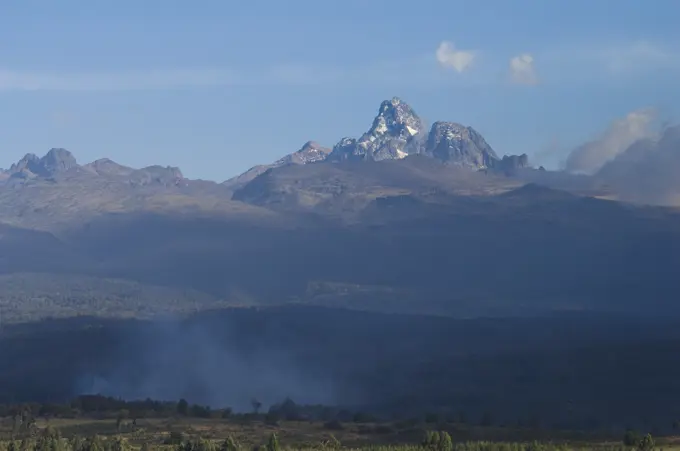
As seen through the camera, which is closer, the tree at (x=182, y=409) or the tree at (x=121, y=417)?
the tree at (x=121, y=417)

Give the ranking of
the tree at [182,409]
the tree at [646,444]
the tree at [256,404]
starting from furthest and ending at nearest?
the tree at [256,404] → the tree at [182,409] → the tree at [646,444]

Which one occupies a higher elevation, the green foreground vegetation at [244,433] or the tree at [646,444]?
the tree at [646,444]

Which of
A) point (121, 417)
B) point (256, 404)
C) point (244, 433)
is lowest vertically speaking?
point (256, 404)

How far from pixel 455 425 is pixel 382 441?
16424 mm

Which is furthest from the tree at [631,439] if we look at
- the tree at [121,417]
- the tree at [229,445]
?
the tree at [121,417]

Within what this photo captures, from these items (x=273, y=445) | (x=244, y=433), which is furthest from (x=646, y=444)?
(x=244, y=433)

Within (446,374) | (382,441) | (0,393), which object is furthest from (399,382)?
(382,441)

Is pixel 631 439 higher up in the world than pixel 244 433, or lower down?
higher up

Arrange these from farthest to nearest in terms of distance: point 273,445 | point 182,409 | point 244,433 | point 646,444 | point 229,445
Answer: point 182,409, point 244,433, point 646,444, point 273,445, point 229,445

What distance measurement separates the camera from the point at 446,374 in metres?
199

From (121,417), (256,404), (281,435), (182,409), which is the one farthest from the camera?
(256,404)

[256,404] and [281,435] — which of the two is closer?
[281,435]

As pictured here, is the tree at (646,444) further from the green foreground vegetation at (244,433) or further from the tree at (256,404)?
the tree at (256,404)

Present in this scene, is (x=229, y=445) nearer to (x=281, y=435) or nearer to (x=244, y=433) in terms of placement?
(x=281, y=435)
